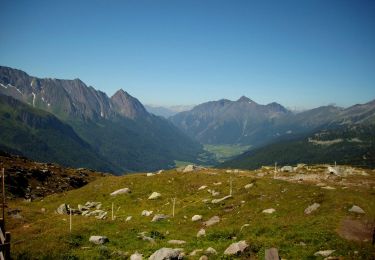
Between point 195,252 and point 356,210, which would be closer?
point 195,252

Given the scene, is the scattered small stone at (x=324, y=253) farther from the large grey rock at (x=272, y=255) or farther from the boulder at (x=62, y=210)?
the boulder at (x=62, y=210)

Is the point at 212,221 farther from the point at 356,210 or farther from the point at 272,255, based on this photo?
the point at 272,255

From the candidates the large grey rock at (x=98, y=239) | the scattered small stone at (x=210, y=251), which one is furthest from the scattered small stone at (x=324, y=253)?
the large grey rock at (x=98, y=239)

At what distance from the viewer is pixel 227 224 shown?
125 feet

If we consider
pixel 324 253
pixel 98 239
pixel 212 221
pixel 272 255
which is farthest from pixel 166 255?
pixel 212 221

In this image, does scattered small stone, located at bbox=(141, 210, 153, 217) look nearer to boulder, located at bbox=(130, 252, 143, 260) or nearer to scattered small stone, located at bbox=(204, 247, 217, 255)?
boulder, located at bbox=(130, 252, 143, 260)

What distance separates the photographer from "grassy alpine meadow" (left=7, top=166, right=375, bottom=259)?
27.1 meters

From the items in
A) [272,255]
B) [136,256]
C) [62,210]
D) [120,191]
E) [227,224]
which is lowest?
[62,210]

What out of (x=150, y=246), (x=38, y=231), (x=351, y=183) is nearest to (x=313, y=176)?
(x=351, y=183)

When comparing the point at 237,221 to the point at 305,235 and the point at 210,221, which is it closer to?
the point at 210,221

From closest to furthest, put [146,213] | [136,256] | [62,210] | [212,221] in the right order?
[136,256] → [212,221] → [146,213] → [62,210]

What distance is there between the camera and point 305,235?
92.6 feet

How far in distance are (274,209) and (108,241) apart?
19048mm

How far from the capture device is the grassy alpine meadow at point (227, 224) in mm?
27078
